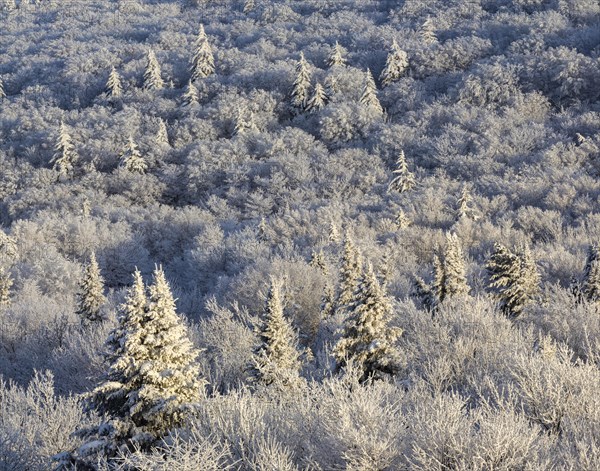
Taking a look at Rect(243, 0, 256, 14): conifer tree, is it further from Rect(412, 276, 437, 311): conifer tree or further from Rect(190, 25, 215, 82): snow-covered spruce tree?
Rect(412, 276, 437, 311): conifer tree

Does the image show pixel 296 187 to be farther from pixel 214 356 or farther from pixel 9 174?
pixel 214 356

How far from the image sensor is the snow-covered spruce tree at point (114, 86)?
77.2 m

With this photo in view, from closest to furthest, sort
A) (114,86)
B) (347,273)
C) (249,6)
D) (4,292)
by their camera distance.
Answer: (347,273)
(4,292)
(114,86)
(249,6)

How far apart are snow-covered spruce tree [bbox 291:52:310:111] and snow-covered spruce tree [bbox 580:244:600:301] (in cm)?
5702

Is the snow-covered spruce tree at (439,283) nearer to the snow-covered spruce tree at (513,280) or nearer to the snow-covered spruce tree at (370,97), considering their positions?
the snow-covered spruce tree at (513,280)

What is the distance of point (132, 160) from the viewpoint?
63.5 metres

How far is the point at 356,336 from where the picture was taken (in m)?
14.1

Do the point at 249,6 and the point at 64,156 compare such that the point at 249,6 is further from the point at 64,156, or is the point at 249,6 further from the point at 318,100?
the point at 64,156

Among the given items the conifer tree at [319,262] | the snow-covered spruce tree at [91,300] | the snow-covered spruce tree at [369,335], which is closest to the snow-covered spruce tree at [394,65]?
the conifer tree at [319,262]

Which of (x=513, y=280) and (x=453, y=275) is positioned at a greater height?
(x=513, y=280)

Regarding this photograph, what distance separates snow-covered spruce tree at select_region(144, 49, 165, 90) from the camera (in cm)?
7794

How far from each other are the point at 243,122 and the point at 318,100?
11.2 m

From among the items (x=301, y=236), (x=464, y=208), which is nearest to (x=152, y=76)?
(x=301, y=236)

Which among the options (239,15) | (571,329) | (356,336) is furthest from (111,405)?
(239,15)
